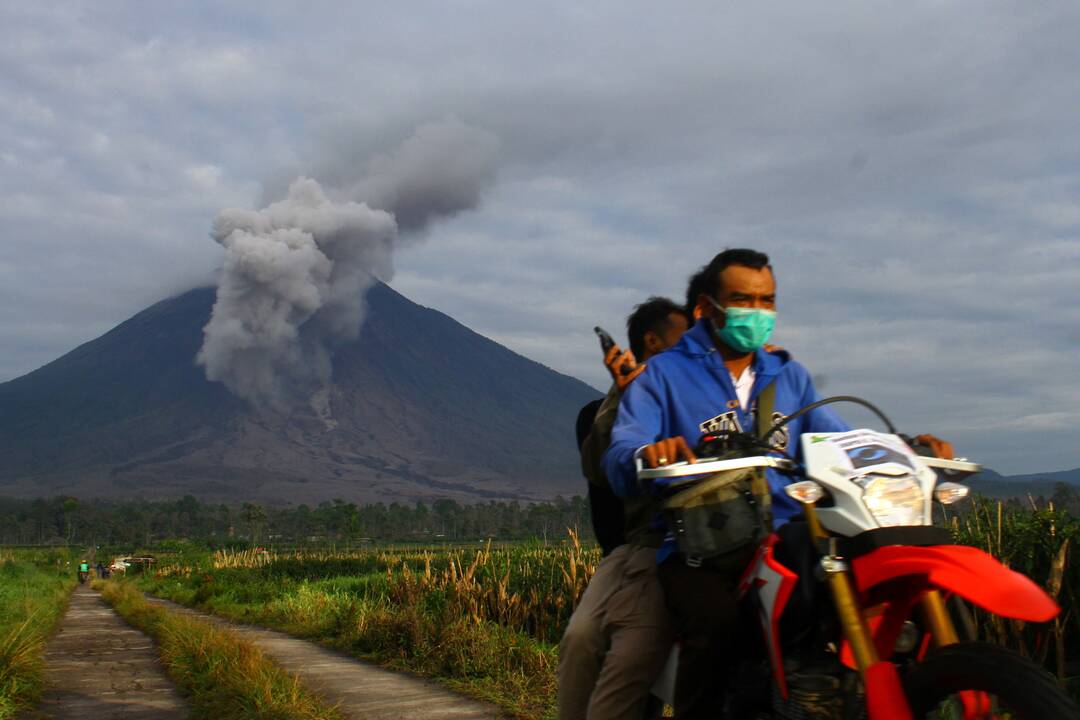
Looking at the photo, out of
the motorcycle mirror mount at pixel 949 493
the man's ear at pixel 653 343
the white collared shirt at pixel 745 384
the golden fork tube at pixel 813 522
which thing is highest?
the man's ear at pixel 653 343

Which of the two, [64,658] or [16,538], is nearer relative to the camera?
[64,658]

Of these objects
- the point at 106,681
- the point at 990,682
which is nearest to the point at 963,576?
the point at 990,682

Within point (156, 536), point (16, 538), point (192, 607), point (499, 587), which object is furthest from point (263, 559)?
point (16, 538)

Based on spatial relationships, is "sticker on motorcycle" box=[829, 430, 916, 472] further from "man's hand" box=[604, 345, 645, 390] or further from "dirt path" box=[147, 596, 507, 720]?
"dirt path" box=[147, 596, 507, 720]

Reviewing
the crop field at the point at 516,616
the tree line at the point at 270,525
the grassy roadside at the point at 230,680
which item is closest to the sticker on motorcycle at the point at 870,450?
the crop field at the point at 516,616

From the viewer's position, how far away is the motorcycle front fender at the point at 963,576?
2.02 meters

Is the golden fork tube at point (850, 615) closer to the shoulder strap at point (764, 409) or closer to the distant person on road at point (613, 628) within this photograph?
the shoulder strap at point (764, 409)

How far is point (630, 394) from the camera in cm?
299

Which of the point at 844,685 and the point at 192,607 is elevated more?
the point at 844,685

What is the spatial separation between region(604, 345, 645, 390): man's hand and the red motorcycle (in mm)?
640

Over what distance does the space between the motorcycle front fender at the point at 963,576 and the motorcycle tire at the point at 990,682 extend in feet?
0.30

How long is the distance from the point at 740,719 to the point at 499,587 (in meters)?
9.76

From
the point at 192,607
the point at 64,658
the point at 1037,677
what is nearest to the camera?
the point at 1037,677

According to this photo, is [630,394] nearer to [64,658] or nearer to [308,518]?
[64,658]
